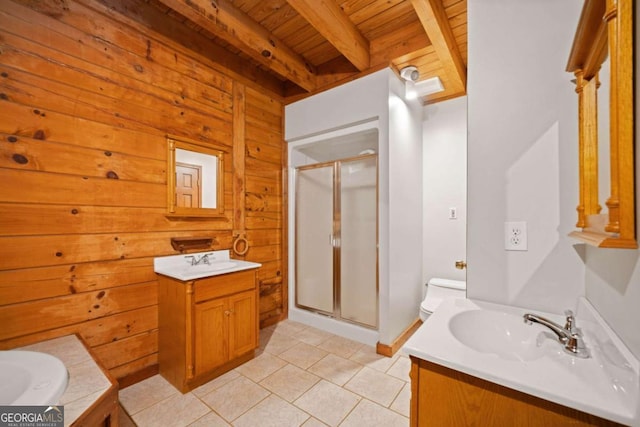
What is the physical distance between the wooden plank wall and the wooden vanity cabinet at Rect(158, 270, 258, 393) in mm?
181

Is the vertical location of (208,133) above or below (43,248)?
above

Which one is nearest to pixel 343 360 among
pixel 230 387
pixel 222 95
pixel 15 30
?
pixel 230 387

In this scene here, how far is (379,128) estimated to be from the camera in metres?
2.36

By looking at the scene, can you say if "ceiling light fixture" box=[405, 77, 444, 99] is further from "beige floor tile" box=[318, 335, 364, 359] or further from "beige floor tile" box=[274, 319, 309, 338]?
"beige floor tile" box=[274, 319, 309, 338]

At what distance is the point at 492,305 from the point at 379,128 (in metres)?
1.64

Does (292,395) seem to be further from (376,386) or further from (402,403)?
(402,403)

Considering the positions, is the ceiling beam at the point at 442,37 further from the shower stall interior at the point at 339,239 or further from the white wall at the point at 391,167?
the shower stall interior at the point at 339,239

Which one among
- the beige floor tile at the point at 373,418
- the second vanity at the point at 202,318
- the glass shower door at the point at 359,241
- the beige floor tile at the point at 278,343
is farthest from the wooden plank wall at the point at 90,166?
the beige floor tile at the point at 373,418

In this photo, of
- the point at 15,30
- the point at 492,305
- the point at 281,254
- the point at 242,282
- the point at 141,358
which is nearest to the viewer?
the point at 492,305

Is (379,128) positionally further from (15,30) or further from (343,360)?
(15,30)

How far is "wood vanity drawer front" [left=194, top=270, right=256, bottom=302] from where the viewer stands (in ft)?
6.10

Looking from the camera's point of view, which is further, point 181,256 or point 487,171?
point 181,256

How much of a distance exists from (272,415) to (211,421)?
1.16 feet

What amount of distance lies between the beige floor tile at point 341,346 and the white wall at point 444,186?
111cm
